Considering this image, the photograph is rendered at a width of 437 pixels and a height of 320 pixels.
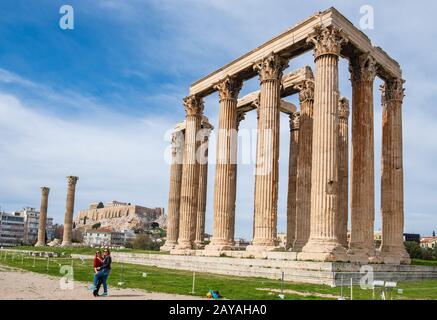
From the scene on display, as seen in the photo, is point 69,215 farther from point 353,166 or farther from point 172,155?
point 353,166

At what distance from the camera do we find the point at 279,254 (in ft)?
98.7

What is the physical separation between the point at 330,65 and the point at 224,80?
41.9ft

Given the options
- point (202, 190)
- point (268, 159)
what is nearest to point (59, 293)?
point (268, 159)

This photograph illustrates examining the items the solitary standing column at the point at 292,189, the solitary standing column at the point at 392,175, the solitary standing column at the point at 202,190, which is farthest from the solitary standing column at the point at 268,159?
the solitary standing column at the point at 202,190

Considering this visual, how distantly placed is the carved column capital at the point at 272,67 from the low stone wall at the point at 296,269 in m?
13.5

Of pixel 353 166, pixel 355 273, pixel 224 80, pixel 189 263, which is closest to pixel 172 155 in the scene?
pixel 224 80

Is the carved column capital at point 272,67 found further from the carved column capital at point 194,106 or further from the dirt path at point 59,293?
the dirt path at point 59,293

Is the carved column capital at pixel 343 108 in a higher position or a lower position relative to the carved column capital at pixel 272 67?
lower

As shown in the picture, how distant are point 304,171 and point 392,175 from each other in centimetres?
669

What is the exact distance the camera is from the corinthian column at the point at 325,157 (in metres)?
27.5

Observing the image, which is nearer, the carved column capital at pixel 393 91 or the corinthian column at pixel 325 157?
the corinthian column at pixel 325 157

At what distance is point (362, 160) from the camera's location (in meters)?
32.0

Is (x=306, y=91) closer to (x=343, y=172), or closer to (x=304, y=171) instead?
(x=304, y=171)

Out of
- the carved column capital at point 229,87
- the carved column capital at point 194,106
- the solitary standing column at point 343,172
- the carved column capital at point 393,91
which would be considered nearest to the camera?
the solitary standing column at point 343,172
